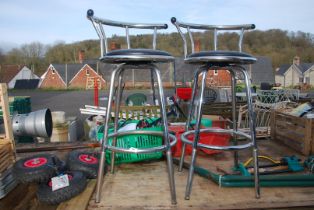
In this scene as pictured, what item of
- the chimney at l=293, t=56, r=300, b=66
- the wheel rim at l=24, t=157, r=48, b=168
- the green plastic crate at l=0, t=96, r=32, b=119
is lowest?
the wheel rim at l=24, t=157, r=48, b=168

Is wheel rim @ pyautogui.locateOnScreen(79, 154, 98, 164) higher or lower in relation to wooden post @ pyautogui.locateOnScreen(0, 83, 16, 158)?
lower

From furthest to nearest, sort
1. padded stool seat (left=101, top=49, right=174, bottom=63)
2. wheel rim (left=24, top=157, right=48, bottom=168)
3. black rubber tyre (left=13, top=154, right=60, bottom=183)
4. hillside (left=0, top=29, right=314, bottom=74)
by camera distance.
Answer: hillside (left=0, top=29, right=314, bottom=74) → wheel rim (left=24, top=157, right=48, bottom=168) → black rubber tyre (left=13, top=154, right=60, bottom=183) → padded stool seat (left=101, top=49, right=174, bottom=63)

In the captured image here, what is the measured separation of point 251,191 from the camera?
7.30 ft

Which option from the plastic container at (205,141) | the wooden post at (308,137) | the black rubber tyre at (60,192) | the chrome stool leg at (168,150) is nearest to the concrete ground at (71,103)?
the plastic container at (205,141)

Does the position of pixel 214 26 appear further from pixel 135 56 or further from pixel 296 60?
pixel 296 60

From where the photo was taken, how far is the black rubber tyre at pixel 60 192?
81.7 inches

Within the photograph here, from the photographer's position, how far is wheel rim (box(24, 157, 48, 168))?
2.35 metres

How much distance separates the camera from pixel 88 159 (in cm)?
268

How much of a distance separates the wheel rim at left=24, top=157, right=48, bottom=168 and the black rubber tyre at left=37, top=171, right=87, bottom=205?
7.5 inches

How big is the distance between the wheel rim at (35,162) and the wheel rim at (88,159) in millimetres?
336

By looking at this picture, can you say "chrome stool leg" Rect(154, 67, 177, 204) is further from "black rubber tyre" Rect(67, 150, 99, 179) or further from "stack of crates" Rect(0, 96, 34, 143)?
"stack of crates" Rect(0, 96, 34, 143)

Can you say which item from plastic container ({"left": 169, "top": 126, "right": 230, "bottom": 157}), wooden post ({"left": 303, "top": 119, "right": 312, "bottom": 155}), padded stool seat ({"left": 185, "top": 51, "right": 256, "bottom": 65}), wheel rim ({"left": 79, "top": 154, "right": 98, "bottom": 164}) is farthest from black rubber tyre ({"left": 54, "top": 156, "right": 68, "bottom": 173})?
wooden post ({"left": 303, "top": 119, "right": 312, "bottom": 155})

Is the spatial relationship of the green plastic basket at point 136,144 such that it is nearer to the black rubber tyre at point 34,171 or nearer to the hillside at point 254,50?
the black rubber tyre at point 34,171

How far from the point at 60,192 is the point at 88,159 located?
0.61 metres
